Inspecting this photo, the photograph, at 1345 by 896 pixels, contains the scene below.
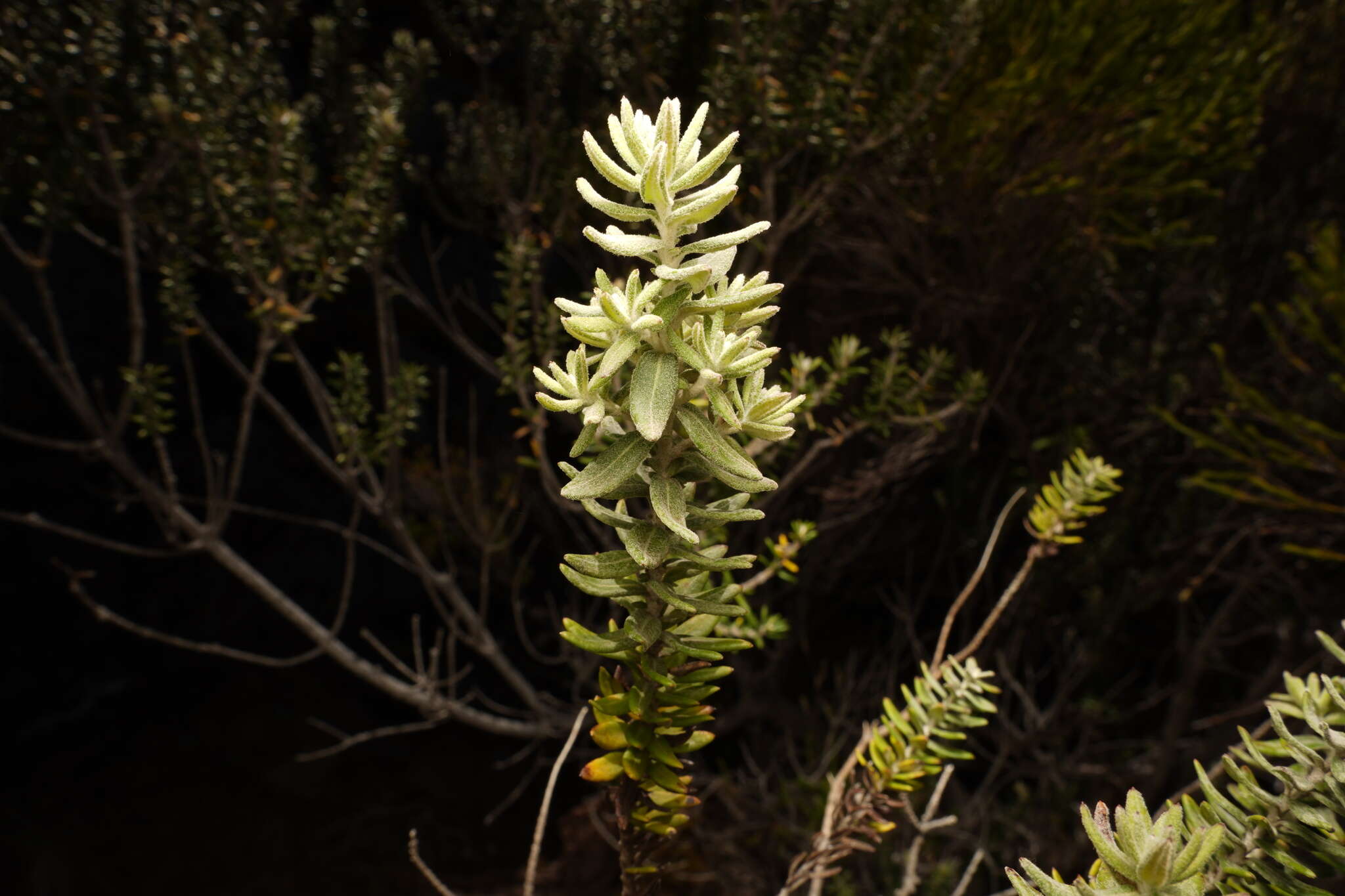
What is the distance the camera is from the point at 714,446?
450 millimetres

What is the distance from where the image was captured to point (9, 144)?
1.57 meters

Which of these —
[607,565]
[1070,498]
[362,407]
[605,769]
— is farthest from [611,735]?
[362,407]

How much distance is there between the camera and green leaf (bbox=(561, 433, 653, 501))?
43 centimetres

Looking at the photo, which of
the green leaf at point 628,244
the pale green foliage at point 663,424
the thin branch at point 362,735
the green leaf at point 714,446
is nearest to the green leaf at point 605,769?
the pale green foliage at point 663,424

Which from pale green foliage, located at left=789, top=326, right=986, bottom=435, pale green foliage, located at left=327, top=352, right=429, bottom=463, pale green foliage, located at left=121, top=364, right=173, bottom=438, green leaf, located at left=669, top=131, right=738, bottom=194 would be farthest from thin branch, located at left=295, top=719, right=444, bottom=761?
green leaf, located at left=669, top=131, right=738, bottom=194

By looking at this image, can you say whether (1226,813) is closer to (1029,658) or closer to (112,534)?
(1029,658)

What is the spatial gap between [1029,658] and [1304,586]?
0.83 metres

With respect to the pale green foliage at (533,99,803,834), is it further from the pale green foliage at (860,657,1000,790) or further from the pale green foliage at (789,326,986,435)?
the pale green foliage at (789,326,986,435)

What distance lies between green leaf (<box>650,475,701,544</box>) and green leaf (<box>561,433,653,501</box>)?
2cm

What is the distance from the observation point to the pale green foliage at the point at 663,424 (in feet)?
1.43

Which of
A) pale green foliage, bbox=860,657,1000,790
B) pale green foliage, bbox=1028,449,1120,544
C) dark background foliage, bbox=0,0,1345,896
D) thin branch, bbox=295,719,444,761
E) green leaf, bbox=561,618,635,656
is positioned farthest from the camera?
dark background foliage, bbox=0,0,1345,896

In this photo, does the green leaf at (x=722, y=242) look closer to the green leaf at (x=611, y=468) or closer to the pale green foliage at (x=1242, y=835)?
the green leaf at (x=611, y=468)

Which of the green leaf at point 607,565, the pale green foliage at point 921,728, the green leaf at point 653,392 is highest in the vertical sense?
the green leaf at point 653,392

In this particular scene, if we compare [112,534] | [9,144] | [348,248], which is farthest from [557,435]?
[112,534]
